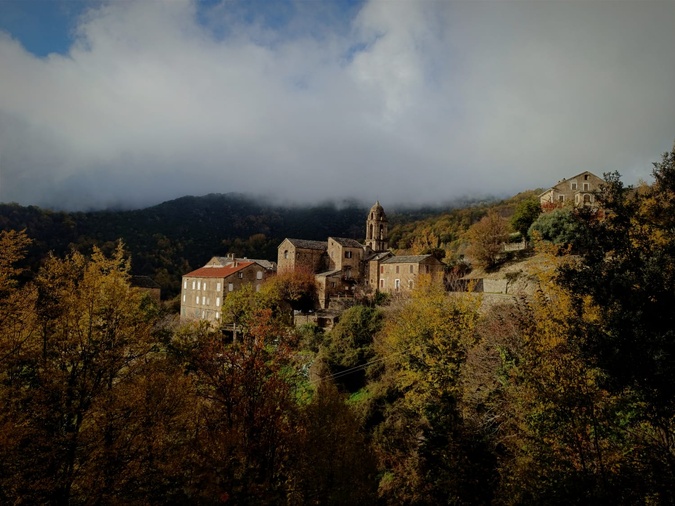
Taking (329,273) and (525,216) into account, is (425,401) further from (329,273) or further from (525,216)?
(525,216)

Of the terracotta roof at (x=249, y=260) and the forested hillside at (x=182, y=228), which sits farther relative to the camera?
the forested hillside at (x=182, y=228)

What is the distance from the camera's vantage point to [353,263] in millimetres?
49375

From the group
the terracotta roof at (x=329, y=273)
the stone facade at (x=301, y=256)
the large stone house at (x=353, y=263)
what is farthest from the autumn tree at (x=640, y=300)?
the stone facade at (x=301, y=256)

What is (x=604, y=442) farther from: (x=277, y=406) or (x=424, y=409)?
(x=277, y=406)

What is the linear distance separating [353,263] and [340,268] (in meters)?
1.97

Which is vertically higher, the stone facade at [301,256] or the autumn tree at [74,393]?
the stone facade at [301,256]

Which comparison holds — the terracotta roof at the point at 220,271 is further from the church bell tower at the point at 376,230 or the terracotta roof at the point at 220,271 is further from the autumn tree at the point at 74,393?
the autumn tree at the point at 74,393

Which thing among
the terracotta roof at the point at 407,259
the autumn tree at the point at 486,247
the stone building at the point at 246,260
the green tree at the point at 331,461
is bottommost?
the green tree at the point at 331,461

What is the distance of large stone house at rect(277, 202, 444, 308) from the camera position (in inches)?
1715

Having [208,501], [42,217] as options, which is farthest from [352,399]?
[42,217]

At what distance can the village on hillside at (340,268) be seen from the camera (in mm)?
43844

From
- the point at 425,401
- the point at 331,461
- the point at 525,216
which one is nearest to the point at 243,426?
the point at 331,461

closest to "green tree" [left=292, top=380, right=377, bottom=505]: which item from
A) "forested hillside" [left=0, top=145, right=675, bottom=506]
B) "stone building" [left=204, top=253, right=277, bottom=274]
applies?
"forested hillside" [left=0, top=145, right=675, bottom=506]

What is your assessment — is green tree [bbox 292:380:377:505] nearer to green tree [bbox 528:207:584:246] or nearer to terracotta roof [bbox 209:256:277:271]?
green tree [bbox 528:207:584:246]
